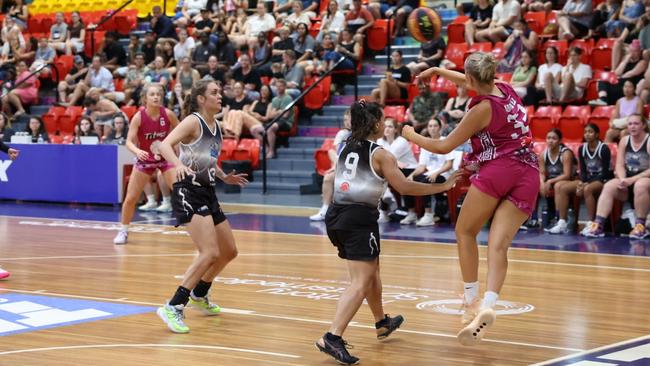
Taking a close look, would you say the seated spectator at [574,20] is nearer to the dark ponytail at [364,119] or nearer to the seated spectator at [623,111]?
the seated spectator at [623,111]

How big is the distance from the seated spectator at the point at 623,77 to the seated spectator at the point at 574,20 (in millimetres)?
1647

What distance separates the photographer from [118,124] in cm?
1858

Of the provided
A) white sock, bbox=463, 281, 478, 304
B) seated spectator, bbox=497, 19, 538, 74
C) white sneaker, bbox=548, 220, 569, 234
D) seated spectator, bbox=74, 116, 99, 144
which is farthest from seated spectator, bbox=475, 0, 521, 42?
white sock, bbox=463, 281, 478, 304

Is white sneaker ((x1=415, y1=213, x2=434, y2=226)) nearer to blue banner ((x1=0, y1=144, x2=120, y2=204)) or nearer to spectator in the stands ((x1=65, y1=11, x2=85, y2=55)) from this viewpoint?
blue banner ((x1=0, y1=144, x2=120, y2=204))

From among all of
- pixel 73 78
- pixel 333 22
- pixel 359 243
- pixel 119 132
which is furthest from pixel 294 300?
pixel 73 78

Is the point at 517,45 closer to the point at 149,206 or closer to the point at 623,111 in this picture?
the point at 623,111

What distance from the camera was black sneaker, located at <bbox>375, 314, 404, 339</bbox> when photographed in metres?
7.41

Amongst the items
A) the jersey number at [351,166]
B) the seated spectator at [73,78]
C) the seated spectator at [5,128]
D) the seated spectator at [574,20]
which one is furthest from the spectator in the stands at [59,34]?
the jersey number at [351,166]

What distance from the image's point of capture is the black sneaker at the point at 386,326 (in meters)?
7.41

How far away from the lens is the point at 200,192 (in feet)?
26.4

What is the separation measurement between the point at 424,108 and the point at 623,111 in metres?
3.30

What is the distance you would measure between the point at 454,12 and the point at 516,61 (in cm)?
415

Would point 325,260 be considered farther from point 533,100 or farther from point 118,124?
point 118,124

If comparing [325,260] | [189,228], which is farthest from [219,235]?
[325,260]
